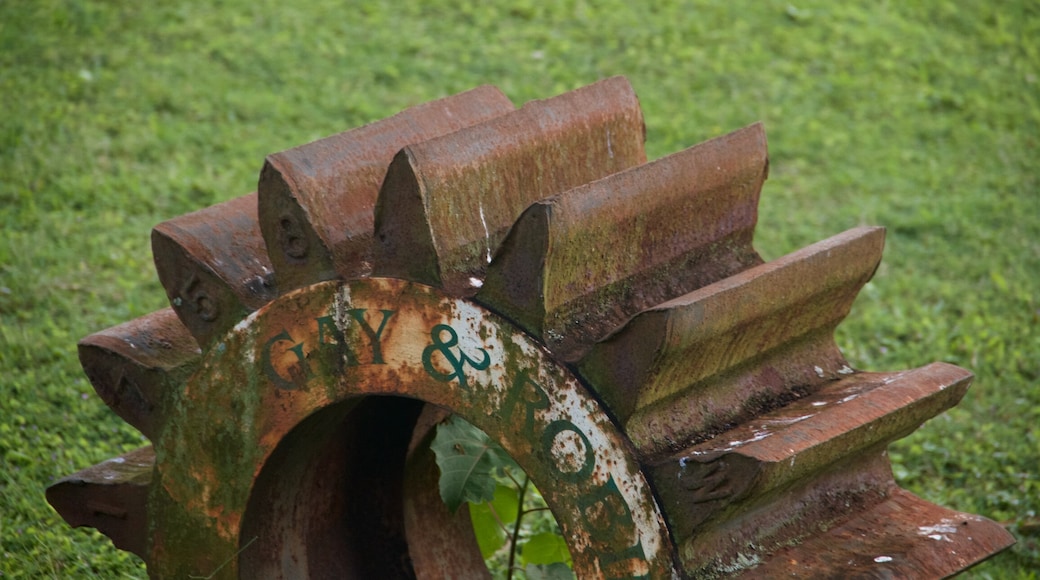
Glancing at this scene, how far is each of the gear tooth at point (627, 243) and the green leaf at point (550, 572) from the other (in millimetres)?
749

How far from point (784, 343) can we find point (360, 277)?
3.16 ft

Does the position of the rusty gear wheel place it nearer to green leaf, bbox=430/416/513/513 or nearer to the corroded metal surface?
the corroded metal surface

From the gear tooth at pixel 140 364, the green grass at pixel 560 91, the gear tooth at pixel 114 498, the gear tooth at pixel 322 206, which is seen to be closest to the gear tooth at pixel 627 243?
the gear tooth at pixel 322 206

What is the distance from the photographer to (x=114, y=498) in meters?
3.07

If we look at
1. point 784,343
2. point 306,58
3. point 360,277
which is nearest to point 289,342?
point 360,277

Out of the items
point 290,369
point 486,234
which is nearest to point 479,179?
point 486,234

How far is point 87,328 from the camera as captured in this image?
16.4ft

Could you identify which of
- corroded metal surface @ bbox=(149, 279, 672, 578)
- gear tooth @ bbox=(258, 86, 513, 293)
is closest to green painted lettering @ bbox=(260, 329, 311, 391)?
corroded metal surface @ bbox=(149, 279, 672, 578)

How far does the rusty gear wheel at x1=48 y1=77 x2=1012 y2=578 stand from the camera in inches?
95.6

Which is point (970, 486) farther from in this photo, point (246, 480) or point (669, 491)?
point (246, 480)

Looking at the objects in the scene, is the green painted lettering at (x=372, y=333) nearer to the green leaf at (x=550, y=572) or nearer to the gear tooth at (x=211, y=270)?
the gear tooth at (x=211, y=270)

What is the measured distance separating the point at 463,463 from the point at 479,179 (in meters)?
0.80

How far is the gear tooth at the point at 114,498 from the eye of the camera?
3.04 m

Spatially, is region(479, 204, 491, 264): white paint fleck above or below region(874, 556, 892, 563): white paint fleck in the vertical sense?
above
